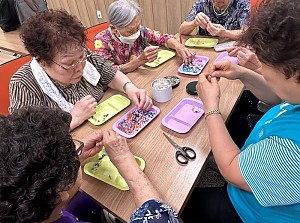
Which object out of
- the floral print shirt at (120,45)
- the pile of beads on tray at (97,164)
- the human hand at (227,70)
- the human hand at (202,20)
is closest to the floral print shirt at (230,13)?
the human hand at (202,20)

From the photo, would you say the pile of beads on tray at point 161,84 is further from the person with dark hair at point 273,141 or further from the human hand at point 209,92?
the person with dark hair at point 273,141

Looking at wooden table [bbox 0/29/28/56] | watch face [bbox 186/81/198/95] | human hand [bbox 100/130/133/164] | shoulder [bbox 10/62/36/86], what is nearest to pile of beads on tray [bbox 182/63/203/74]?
watch face [bbox 186/81/198/95]

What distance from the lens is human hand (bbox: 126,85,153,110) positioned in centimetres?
117

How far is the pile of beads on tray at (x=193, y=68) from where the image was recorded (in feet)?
4.56

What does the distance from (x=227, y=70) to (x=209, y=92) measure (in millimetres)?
190

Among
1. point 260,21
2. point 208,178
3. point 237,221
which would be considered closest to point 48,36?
point 260,21

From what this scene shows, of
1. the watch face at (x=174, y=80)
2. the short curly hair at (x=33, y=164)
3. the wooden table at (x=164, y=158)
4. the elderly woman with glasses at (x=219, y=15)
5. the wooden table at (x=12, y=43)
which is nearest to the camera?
the short curly hair at (x=33, y=164)

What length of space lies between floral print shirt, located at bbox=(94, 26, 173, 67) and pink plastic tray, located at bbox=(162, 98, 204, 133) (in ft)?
2.22

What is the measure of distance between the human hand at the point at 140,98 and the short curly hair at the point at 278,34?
59 cm

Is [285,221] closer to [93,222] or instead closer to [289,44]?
[289,44]

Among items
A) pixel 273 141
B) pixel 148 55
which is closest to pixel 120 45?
pixel 148 55

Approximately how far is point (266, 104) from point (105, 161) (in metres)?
0.84

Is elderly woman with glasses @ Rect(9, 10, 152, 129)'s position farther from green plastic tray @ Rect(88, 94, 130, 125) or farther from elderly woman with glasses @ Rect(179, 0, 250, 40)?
elderly woman with glasses @ Rect(179, 0, 250, 40)

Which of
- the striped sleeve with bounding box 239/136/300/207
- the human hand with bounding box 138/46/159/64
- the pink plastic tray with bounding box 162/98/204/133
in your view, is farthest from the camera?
the human hand with bounding box 138/46/159/64
